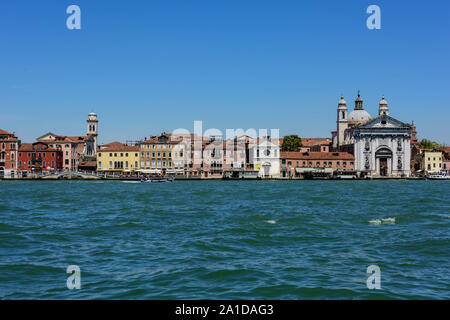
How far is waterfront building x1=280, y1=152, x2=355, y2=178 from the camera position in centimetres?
7100

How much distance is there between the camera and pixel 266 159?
229ft

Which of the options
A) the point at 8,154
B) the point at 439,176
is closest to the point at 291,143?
the point at 439,176

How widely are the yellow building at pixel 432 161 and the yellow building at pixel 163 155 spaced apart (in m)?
39.7

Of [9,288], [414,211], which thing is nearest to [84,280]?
[9,288]

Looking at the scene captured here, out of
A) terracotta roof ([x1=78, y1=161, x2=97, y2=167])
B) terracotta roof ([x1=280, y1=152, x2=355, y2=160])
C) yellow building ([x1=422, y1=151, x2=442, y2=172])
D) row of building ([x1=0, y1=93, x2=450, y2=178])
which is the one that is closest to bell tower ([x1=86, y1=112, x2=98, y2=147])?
row of building ([x1=0, y1=93, x2=450, y2=178])

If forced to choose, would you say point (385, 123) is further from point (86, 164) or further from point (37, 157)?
point (37, 157)

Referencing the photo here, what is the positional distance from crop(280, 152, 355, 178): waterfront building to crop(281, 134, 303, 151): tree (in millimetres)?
10324

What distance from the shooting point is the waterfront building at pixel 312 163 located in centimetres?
7100

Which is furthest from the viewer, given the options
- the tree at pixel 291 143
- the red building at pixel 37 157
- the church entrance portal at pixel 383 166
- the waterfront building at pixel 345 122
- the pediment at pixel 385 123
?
the waterfront building at pixel 345 122

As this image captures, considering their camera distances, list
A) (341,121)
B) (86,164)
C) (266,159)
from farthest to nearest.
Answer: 1. (341,121)
2. (86,164)
3. (266,159)

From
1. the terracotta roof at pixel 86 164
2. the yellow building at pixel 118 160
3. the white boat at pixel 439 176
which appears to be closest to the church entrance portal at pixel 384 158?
the white boat at pixel 439 176

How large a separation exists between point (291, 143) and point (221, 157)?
18.0 m

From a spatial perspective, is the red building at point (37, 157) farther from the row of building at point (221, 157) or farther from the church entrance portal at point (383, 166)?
the church entrance portal at point (383, 166)
